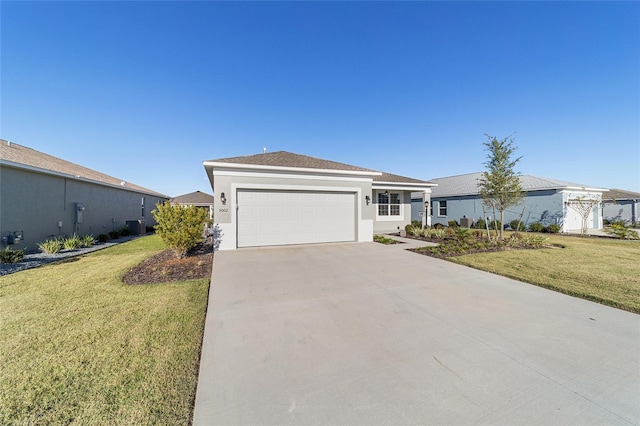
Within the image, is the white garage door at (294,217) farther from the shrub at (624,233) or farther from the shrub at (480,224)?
the shrub at (624,233)

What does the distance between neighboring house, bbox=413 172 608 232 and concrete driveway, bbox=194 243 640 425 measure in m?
13.5

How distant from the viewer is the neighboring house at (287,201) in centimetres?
890

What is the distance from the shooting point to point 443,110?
1264cm

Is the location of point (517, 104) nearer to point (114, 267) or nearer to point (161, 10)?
point (161, 10)

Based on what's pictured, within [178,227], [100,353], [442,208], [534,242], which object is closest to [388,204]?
[534,242]

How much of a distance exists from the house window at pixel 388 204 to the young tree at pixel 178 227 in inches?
403

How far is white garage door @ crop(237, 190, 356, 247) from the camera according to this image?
9281mm

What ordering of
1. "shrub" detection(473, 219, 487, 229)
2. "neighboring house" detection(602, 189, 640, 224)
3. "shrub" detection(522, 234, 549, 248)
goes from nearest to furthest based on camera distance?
"shrub" detection(522, 234, 549, 248), "shrub" detection(473, 219, 487, 229), "neighboring house" detection(602, 189, 640, 224)

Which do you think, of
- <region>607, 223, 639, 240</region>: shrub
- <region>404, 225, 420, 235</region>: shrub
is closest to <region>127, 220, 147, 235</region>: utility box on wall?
<region>404, 225, 420, 235</region>: shrub

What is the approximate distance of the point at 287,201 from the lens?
979 cm

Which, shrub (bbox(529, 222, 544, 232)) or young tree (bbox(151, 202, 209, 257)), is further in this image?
shrub (bbox(529, 222, 544, 232))

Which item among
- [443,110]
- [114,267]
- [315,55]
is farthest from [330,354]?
[443,110]

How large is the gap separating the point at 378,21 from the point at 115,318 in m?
12.1

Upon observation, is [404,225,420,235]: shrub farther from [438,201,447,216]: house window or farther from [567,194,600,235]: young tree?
[567,194,600,235]: young tree
